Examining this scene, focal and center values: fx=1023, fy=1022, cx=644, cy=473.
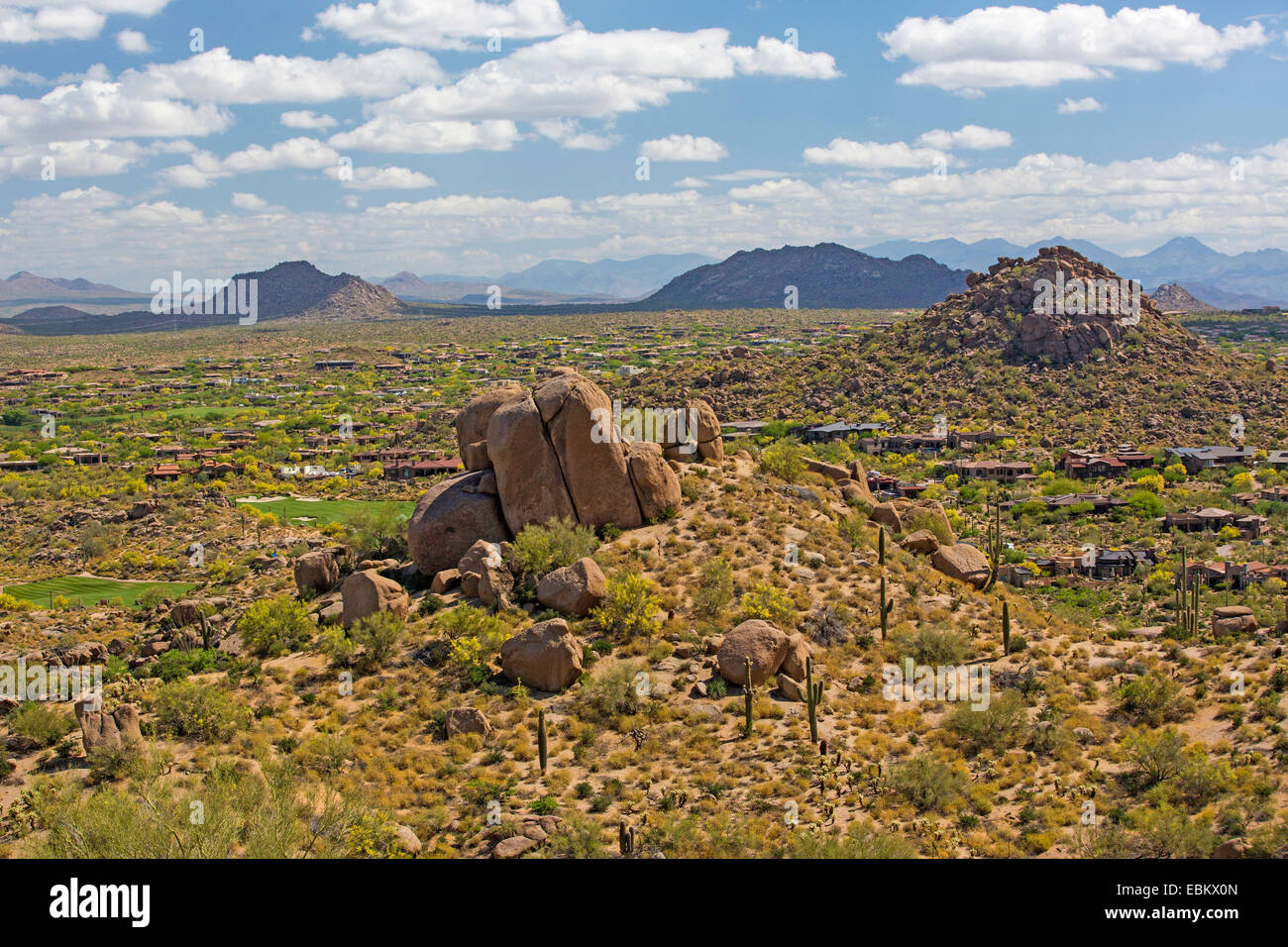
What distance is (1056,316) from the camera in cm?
10344

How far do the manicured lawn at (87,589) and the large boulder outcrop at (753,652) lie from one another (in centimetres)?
3235

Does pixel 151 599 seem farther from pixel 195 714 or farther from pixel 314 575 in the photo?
pixel 195 714

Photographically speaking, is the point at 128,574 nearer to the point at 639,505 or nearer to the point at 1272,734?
the point at 639,505

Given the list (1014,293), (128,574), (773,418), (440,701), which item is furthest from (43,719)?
(1014,293)

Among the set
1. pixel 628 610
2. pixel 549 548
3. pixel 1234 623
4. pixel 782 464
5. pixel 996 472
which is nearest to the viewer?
pixel 628 610

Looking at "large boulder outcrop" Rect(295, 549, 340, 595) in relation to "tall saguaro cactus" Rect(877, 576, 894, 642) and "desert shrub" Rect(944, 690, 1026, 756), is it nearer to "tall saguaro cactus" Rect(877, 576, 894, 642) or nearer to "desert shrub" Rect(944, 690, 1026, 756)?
"tall saguaro cactus" Rect(877, 576, 894, 642)

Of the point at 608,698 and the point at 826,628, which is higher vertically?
the point at 826,628

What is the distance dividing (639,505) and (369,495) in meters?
47.1

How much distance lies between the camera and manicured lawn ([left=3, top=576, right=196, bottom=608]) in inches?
1969

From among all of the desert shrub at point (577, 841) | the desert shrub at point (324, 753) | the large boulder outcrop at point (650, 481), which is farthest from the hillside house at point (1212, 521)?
the desert shrub at point (324, 753)

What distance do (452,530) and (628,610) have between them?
821 cm

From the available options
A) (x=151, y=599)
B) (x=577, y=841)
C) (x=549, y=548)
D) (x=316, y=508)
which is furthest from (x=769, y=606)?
(x=316, y=508)

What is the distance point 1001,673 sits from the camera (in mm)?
28859

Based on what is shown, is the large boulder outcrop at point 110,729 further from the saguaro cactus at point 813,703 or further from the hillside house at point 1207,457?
the hillside house at point 1207,457
